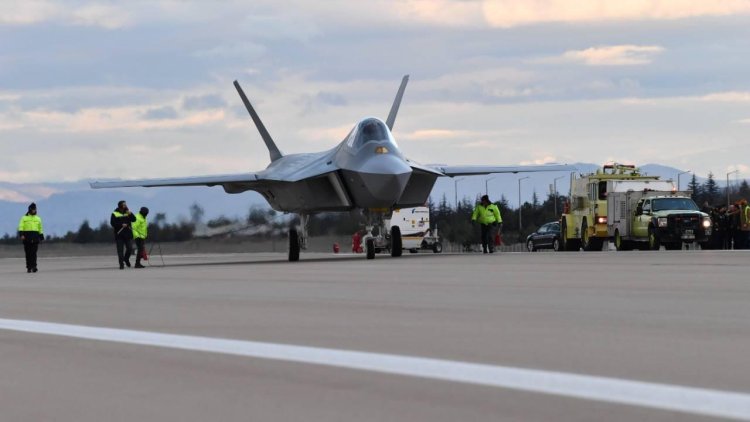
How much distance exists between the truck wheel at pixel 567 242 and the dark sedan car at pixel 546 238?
8.00 metres

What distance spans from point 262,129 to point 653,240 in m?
12.0

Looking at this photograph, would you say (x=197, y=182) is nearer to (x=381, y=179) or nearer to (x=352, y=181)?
(x=352, y=181)

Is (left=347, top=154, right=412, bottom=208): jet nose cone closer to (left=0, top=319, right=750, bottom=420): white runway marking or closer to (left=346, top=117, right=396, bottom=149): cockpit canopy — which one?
(left=346, top=117, right=396, bottom=149): cockpit canopy

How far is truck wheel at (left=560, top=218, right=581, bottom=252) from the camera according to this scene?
4316 centimetres

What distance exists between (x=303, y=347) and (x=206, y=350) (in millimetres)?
614

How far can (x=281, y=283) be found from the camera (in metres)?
16.5

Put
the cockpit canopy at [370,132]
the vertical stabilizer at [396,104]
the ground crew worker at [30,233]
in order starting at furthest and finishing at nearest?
the vertical stabilizer at [396,104], the ground crew worker at [30,233], the cockpit canopy at [370,132]

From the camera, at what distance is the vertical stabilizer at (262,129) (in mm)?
36188

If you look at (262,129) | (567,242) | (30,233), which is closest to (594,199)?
(567,242)

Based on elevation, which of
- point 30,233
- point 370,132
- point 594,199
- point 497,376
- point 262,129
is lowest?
point 497,376

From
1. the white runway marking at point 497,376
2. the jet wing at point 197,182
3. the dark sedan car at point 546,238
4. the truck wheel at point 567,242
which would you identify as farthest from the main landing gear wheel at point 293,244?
the dark sedan car at point 546,238

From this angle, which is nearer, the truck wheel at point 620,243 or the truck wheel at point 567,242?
the truck wheel at point 620,243

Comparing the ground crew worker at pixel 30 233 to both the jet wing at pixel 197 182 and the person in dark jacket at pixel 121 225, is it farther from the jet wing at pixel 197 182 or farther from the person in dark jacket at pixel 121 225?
the jet wing at pixel 197 182

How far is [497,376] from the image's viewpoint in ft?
19.8
